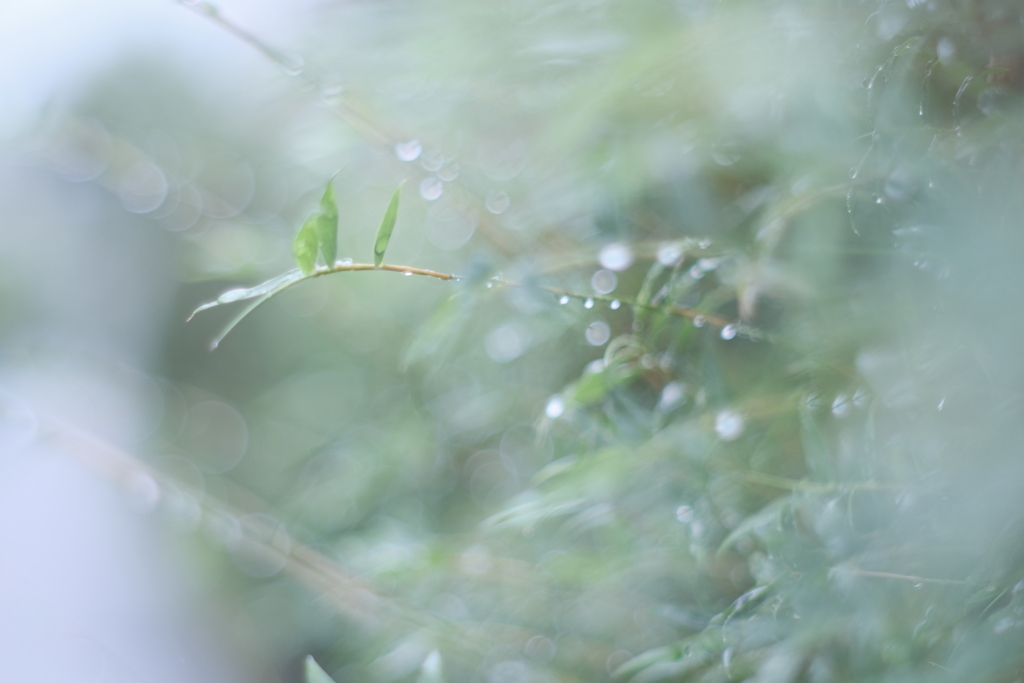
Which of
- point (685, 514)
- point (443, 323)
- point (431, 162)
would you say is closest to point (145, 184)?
point (431, 162)

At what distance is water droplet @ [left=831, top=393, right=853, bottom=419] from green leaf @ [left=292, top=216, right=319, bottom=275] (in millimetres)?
262

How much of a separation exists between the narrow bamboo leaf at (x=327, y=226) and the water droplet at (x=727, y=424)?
0.70ft

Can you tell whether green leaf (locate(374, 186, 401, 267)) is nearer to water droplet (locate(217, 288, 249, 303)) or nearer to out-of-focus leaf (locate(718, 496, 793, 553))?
water droplet (locate(217, 288, 249, 303))

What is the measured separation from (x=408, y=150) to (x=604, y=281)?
0.15m

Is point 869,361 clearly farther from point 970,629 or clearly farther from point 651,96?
point 651,96

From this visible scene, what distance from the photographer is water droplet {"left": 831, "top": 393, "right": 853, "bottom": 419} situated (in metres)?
0.33

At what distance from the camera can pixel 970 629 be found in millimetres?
260

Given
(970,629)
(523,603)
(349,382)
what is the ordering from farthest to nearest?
(349,382) < (523,603) < (970,629)

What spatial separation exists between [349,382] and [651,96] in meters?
0.49

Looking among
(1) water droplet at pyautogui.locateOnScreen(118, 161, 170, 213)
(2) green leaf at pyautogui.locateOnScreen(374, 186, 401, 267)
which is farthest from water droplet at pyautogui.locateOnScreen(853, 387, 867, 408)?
(1) water droplet at pyautogui.locateOnScreen(118, 161, 170, 213)

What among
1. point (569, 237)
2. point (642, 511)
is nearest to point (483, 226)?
point (569, 237)

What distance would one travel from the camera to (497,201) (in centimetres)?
51

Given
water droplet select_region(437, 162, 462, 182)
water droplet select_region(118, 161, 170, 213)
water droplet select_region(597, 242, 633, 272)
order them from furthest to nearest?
water droplet select_region(118, 161, 170, 213) < water droplet select_region(437, 162, 462, 182) < water droplet select_region(597, 242, 633, 272)

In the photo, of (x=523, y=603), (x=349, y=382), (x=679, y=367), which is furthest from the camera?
(x=349, y=382)
